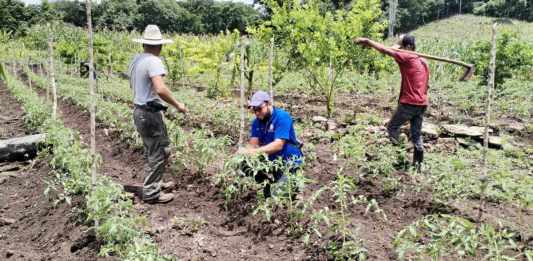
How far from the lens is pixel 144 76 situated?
473cm

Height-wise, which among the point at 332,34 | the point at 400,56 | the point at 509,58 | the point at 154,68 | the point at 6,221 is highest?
the point at 332,34

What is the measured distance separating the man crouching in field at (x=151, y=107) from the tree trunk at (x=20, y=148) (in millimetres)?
2875

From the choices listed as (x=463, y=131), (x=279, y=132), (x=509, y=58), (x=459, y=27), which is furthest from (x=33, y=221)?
(x=459, y=27)

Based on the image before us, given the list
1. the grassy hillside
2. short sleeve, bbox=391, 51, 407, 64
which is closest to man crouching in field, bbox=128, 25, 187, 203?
short sleeve, bbox=391, 51, 407, 64

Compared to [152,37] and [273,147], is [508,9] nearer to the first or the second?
[152,37]

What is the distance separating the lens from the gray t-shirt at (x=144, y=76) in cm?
465

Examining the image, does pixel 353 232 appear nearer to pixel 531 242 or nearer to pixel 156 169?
pixel 531 242

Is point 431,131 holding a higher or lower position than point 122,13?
lower

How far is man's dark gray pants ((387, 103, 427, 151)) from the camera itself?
5.85 m

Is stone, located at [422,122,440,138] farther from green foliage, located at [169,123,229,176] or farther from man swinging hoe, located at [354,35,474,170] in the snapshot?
green foliage, located at [169,123,229,176]

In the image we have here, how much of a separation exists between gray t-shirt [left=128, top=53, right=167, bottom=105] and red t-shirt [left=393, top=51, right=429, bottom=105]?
9.66ft

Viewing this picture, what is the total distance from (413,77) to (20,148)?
227 inches

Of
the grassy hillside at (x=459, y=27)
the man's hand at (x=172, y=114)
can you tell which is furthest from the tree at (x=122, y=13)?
the man's hand at (x=172, y=114)

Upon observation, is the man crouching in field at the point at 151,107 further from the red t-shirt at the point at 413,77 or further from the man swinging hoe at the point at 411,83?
the red t-shirt at the point at 413,77
